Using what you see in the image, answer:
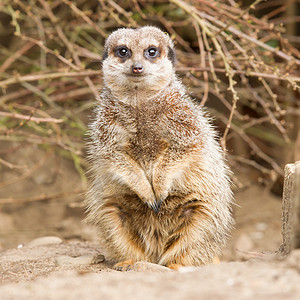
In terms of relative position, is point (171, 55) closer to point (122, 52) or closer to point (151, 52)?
point (151, 52)

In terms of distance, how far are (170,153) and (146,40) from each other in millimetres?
799

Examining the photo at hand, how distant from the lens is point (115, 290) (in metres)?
1.75

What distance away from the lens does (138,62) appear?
3176 millimetres

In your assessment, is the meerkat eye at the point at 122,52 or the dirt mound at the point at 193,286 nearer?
the dirt mound at the point at 193,286

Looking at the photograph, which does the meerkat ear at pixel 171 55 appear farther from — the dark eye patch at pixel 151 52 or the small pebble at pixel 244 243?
the small pebble at pixel 244 243

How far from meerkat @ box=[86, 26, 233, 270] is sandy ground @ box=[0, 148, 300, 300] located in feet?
0.93

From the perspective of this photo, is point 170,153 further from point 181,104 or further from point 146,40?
point 146,40

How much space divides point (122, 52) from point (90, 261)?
1.47 meters

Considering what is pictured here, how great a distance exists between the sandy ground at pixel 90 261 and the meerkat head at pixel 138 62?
118 cm

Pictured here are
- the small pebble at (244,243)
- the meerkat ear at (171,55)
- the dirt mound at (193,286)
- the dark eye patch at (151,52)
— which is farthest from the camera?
the small pebble at (244,243)

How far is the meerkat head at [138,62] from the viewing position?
3.21m

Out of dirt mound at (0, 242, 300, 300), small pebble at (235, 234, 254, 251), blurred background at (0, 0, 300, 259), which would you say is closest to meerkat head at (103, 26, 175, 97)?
dirt mound at (0, 242, 300, 300)

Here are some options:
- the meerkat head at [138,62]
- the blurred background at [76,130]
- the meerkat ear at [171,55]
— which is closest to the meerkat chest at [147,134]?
the meerkat head at [138,62]

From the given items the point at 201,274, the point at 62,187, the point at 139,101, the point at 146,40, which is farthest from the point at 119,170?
the point at 62,187
